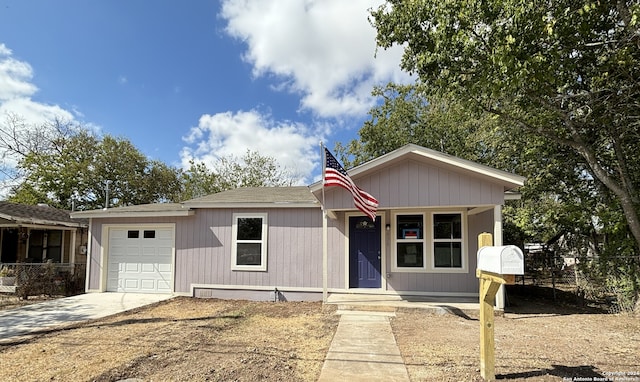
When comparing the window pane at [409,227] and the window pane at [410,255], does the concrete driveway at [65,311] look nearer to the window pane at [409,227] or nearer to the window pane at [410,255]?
the window pane at [410,255]

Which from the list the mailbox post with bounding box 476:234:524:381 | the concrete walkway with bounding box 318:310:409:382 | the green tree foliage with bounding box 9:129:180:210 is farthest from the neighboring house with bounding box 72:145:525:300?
the green tree foliage with bounding box 9:129:180:210

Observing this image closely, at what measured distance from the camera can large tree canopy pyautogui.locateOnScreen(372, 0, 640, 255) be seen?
268 inches

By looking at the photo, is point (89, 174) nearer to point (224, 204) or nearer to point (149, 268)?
point (149, 268)

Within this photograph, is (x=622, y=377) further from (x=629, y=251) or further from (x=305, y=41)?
(x=305, y=41)

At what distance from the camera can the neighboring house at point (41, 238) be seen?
12.7 metres

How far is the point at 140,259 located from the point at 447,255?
9049 mm

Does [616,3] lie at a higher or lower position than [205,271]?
higher

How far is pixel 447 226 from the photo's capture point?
9.20 meters

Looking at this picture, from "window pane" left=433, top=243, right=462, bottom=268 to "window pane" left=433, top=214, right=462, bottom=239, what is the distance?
9.2 inches

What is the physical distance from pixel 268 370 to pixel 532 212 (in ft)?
35.7

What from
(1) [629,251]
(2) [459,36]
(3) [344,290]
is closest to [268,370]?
(3) [344,290]

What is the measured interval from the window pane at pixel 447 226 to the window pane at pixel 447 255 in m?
0.23

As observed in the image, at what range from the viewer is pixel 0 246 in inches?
509

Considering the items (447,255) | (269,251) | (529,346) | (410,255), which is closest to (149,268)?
(269,251)
